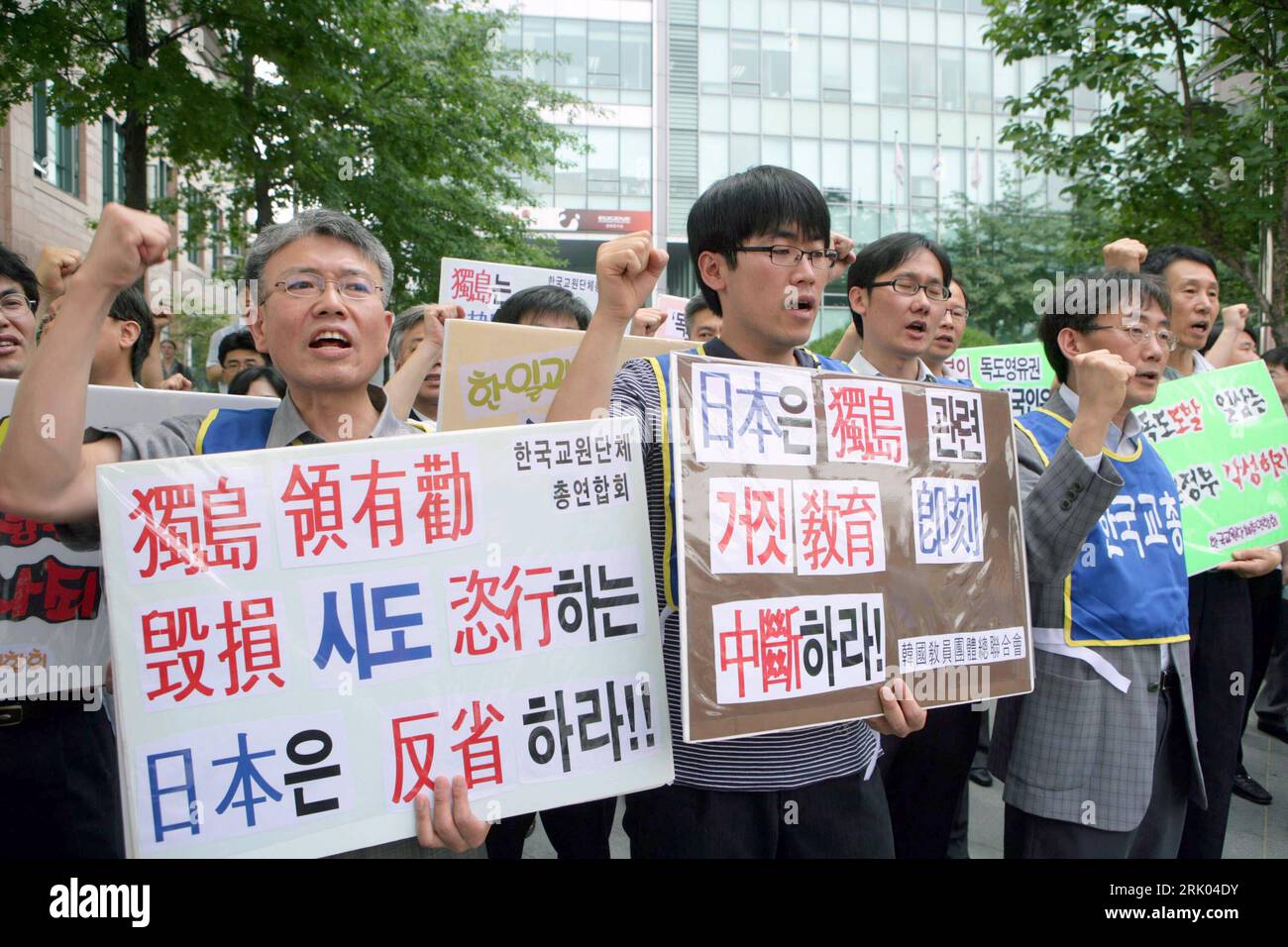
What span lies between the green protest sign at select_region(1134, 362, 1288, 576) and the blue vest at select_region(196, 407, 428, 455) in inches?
108

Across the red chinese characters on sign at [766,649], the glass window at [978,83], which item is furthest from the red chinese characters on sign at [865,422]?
the glass window at [978,83]

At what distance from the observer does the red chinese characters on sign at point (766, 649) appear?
2.02 metres

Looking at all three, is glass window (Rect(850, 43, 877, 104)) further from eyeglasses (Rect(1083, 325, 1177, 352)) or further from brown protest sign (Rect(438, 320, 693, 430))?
eyeglasses (Rect(1083, 325, 1177, 352))

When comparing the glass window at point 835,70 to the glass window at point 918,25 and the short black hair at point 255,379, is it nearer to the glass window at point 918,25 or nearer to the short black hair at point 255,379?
the glass window at point 918,25

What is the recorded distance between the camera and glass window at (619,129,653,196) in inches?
1340

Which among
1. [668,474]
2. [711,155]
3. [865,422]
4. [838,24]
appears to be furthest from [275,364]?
[838,24]

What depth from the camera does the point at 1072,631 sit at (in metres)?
2.70

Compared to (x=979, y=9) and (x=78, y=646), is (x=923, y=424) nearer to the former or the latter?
(x=78, y=646)

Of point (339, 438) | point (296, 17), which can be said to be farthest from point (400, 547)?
point (296, 17)

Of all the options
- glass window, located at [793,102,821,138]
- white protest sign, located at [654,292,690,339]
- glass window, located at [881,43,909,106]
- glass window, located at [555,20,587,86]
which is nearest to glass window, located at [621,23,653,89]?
glass window, located at [555,20,587,86]

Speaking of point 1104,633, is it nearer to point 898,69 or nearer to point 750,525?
point 750,525

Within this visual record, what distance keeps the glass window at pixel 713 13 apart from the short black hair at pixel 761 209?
1363 inches
